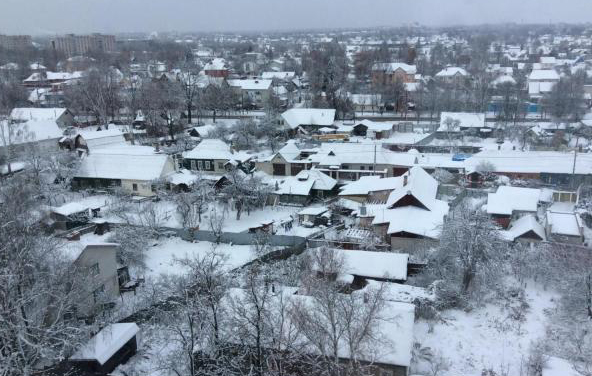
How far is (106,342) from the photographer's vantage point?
12.3m

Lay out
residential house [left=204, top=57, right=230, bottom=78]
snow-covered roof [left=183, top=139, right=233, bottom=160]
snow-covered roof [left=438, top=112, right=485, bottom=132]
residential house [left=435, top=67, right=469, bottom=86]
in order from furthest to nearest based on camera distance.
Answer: residential house [left=204, top=57, right=230, bottom=78]
residential house [left=435, top=67, right=469, bottom=86]
snow-covered roof [left=438, top=112, right=485, bottom=132]
snow-covered roof [left=183, top=139, right=233, bottom=160]

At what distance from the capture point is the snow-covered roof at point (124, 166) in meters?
26.1

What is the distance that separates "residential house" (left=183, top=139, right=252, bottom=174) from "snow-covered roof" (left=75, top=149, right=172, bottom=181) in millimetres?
3371

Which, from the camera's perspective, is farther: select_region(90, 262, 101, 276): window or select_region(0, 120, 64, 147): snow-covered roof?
select_region(0, 120, 64, 147): snow-covered roof

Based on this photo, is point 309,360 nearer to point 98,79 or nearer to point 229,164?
point 229,164

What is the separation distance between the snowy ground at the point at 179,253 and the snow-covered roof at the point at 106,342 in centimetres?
428

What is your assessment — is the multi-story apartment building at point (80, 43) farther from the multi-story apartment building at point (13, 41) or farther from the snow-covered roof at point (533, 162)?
the snow-covered roof at point (533, 162)

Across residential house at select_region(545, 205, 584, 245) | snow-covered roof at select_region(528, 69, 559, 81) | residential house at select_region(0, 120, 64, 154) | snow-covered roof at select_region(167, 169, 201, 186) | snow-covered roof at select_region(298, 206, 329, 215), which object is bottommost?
snow-covered roof at select_region(298, 206, 329, 215)

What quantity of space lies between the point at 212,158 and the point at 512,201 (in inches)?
649

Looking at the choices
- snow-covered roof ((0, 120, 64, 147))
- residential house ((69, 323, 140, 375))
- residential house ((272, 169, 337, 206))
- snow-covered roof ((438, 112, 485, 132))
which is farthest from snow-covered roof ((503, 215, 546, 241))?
snow-covered roof ((0, 120, 64, 147))

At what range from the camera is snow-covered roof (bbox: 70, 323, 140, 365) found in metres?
11.9

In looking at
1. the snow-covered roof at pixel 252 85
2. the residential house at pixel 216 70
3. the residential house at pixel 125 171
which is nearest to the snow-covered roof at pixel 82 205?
the residential house at pixel 125 171

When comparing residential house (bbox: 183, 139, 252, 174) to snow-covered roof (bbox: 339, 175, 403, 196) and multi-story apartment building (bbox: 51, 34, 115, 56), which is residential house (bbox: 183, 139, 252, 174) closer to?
A: snow-covered roof (bbox: 339, 175, 403, 196)

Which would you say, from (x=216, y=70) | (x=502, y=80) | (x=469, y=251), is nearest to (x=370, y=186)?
(x=469, y=251)
